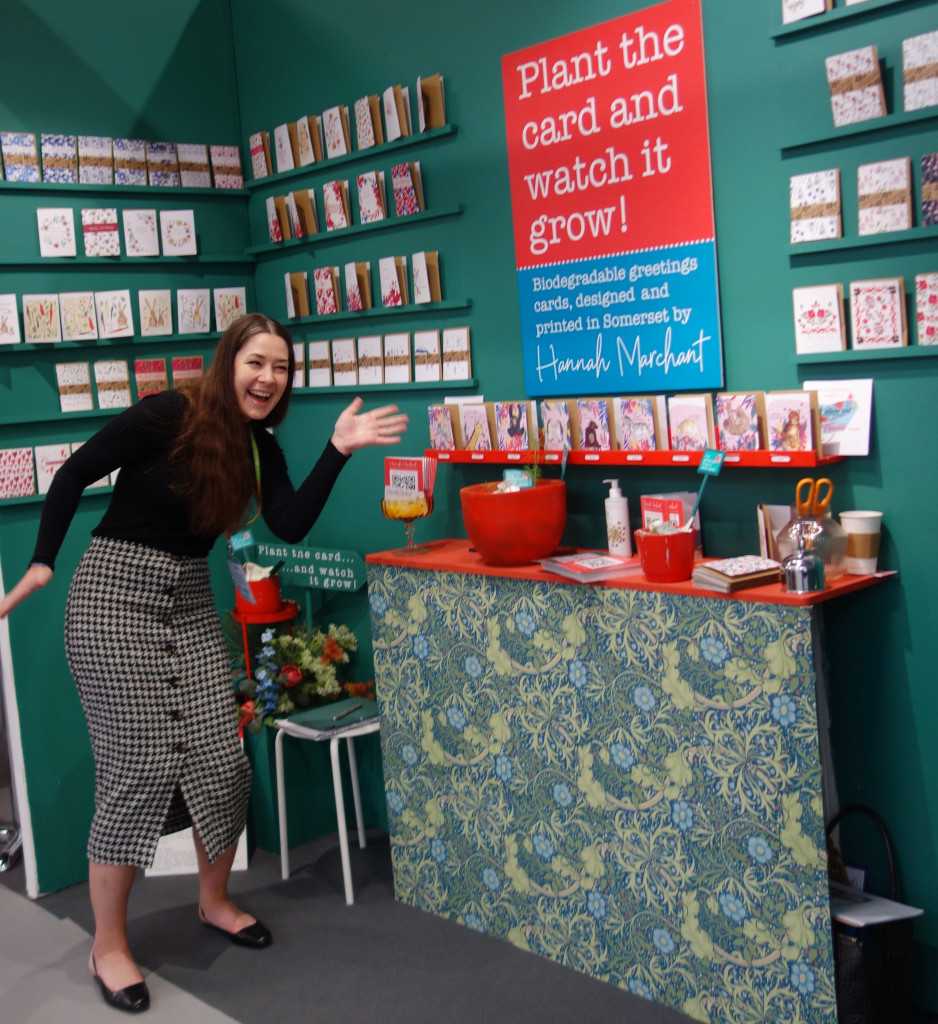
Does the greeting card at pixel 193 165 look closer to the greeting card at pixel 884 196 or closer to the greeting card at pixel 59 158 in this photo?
the greeting card at pixel 59 158

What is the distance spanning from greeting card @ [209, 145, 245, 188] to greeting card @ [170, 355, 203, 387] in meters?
0.63

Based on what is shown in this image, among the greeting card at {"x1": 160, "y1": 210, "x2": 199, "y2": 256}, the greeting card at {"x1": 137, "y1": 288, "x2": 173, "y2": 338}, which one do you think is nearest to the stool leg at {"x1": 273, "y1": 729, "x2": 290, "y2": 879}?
the greeting card at {"x1": 137, "y1": 288, "x2": 173, "y2": 338}

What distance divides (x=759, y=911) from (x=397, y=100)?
249 cm

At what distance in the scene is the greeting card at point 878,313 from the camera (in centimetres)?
240

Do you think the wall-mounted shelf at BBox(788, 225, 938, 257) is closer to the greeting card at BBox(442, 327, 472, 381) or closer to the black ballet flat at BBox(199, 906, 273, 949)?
the greeting card at BBox(442, 327, 472, 381)

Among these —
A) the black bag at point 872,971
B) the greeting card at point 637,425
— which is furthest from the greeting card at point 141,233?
the black bag at point 872,971

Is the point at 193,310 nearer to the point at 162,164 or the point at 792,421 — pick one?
the point at 162,164

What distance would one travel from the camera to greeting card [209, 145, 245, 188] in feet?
13.1

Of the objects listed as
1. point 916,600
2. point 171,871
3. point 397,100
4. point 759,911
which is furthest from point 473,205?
point 171,871

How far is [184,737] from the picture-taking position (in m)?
2.93

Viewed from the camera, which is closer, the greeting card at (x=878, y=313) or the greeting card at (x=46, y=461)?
the greeting card at (x=878, y=313)

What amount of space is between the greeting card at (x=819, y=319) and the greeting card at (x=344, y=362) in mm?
1620

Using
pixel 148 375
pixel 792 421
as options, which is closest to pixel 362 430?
pixel 792 421

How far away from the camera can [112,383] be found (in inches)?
149
